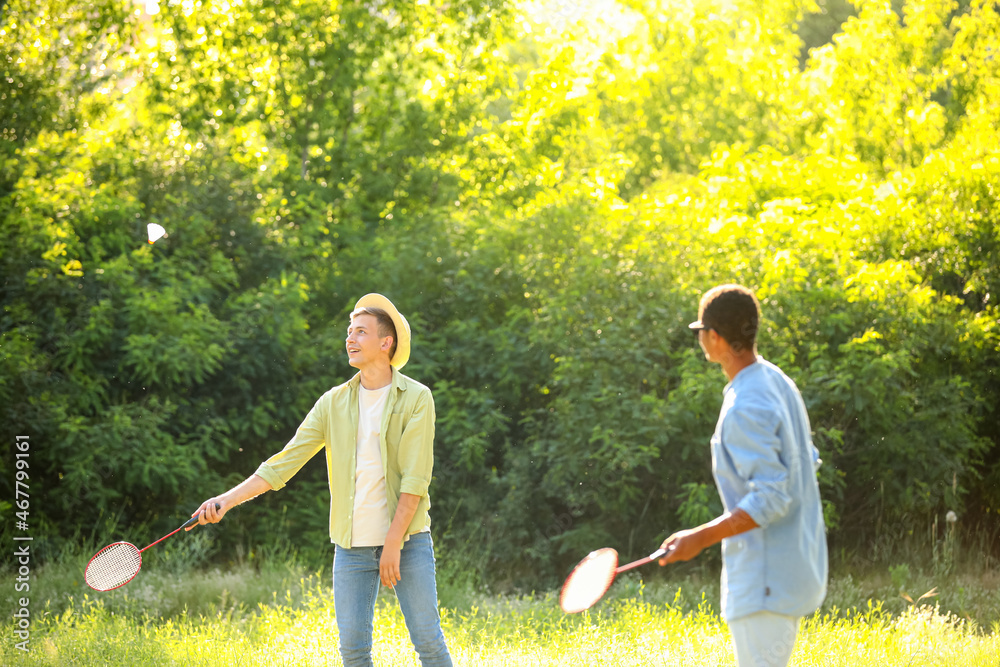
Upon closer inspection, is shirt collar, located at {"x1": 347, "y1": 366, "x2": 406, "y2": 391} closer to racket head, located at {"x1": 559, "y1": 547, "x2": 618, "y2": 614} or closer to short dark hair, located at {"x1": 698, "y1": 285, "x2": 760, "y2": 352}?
racket head, located at {"x1": 559, "y1": 547, "x2": 618, "y2": 614}

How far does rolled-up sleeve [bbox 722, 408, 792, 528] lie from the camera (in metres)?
2.76

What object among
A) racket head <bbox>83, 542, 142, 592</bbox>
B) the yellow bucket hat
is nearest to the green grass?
racket head <bbox>83, 542, 142, 592</bbox>

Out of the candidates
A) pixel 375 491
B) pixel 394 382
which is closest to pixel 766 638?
pixel 375 491

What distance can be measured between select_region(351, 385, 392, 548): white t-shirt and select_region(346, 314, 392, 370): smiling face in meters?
0.14

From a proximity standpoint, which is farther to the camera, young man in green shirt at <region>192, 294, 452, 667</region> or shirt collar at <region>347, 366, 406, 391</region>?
shirt collar at <region>347, 366, 406, 391</region>

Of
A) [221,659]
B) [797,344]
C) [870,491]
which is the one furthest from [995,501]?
[221,659]

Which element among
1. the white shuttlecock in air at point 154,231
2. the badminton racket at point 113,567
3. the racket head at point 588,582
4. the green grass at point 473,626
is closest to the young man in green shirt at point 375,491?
the badminton racket at point 113,567

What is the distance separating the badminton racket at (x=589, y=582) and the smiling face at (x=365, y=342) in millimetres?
1275

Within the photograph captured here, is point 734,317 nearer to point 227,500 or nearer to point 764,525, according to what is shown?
point 764,525

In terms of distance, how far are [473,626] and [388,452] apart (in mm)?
2879

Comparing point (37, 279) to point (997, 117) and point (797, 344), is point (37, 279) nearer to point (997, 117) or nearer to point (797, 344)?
point (797, 344)

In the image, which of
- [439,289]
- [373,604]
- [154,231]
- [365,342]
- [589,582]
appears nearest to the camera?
[589,582]

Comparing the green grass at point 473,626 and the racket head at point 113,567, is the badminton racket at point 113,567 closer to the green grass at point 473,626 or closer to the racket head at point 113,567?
the racket head at point 113,567

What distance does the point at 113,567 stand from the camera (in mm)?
4184
